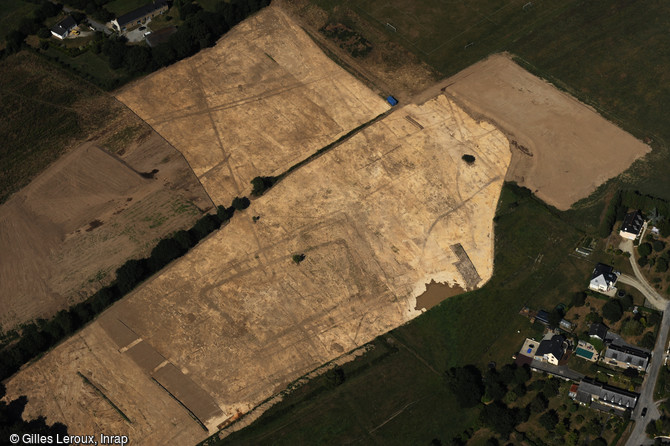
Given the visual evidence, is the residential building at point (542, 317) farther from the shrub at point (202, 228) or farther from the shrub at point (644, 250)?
the shrub at point (202, 228)

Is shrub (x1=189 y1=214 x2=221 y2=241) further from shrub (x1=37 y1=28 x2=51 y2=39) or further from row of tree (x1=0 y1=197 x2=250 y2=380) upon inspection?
shrub (x1=37 y1=28 x2=51 y2=39)

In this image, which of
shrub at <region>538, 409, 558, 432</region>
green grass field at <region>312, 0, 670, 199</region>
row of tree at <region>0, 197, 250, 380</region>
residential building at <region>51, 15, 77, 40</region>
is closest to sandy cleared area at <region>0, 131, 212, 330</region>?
row of tree at <region>0, 197, 250, 380</region>

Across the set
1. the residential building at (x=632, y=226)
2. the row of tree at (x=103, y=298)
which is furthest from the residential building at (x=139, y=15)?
the residential building at (x=632, y=226)

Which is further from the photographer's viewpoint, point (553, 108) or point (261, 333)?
point (553, 108)

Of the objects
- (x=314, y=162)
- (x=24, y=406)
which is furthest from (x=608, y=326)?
(x=24, y=406)

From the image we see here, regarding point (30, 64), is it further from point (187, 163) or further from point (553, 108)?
point (553, 108)

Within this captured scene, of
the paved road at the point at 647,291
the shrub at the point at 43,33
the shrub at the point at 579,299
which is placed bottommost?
the shrub at the point at 43,33
